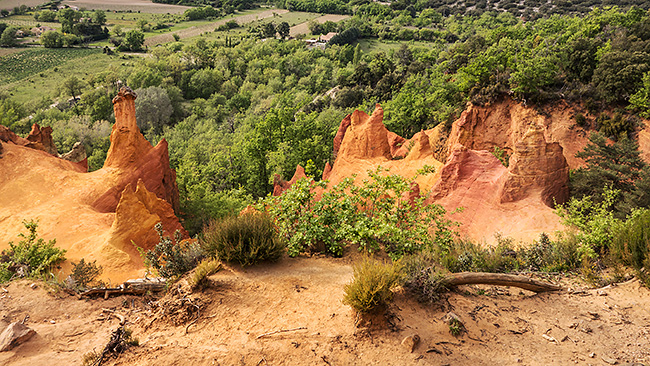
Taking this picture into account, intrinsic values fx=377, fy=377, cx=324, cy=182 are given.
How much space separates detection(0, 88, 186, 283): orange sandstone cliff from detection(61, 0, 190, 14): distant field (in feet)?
481

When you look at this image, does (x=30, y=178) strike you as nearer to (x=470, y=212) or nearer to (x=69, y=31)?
(x=470, y=212)

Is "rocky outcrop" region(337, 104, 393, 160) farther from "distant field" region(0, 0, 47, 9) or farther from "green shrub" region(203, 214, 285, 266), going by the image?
"distant field" region(0, 0, 47, 9)

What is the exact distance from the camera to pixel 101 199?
56.7 feet

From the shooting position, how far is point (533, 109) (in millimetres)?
25906

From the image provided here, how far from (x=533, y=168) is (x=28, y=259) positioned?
17.9 metres

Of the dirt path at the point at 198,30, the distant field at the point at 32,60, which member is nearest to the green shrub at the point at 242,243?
the distant field at the point at 32,60

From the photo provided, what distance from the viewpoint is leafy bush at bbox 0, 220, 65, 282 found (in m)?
9.41

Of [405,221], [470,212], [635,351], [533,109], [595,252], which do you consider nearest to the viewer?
[635,351]

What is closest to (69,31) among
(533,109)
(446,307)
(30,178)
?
(30,178)

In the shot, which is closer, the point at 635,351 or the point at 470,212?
the point at 635,351

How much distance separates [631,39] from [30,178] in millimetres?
39749

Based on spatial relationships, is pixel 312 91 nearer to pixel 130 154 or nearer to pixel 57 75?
pixel 57 75

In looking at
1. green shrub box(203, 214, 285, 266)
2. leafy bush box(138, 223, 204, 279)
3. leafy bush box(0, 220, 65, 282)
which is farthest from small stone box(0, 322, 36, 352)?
green shrub box(203, 214, 285, 266)

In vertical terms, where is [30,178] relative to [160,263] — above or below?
below
